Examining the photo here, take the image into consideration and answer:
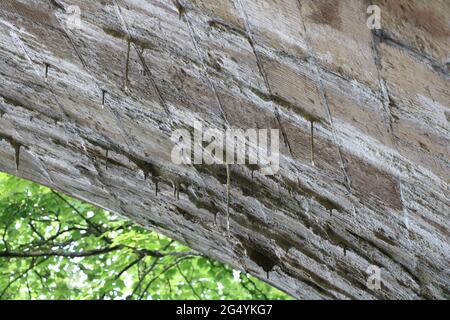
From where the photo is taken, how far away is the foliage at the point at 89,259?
26.6 ft

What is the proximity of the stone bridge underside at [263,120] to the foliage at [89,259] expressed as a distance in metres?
2.29

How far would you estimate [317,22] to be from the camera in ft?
9.10

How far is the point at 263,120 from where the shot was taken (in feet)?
12.2

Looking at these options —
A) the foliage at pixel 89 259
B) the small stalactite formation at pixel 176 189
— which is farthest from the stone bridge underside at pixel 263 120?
the foliage at pixel 89 259

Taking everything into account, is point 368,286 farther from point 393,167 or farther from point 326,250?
point 393,167

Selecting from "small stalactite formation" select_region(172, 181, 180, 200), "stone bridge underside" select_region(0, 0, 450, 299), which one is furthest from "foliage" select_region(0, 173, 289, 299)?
"small stalactite formation" select_region(172, 181, 180, 200)

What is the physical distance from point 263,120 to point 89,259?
18.3ft

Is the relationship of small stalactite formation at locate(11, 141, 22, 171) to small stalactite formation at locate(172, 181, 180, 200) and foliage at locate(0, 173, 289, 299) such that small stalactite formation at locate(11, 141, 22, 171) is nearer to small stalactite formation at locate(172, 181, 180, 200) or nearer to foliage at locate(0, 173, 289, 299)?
small stalactite formation at locate(172, 181, 180, 200)

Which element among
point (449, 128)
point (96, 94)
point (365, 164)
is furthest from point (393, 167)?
point (96, 94)

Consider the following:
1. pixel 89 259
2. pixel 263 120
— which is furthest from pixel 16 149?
pixel 89 259

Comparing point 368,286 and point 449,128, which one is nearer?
point 449,128

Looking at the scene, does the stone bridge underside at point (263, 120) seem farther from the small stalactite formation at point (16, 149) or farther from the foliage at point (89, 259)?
the foliage at point (89, 259)
